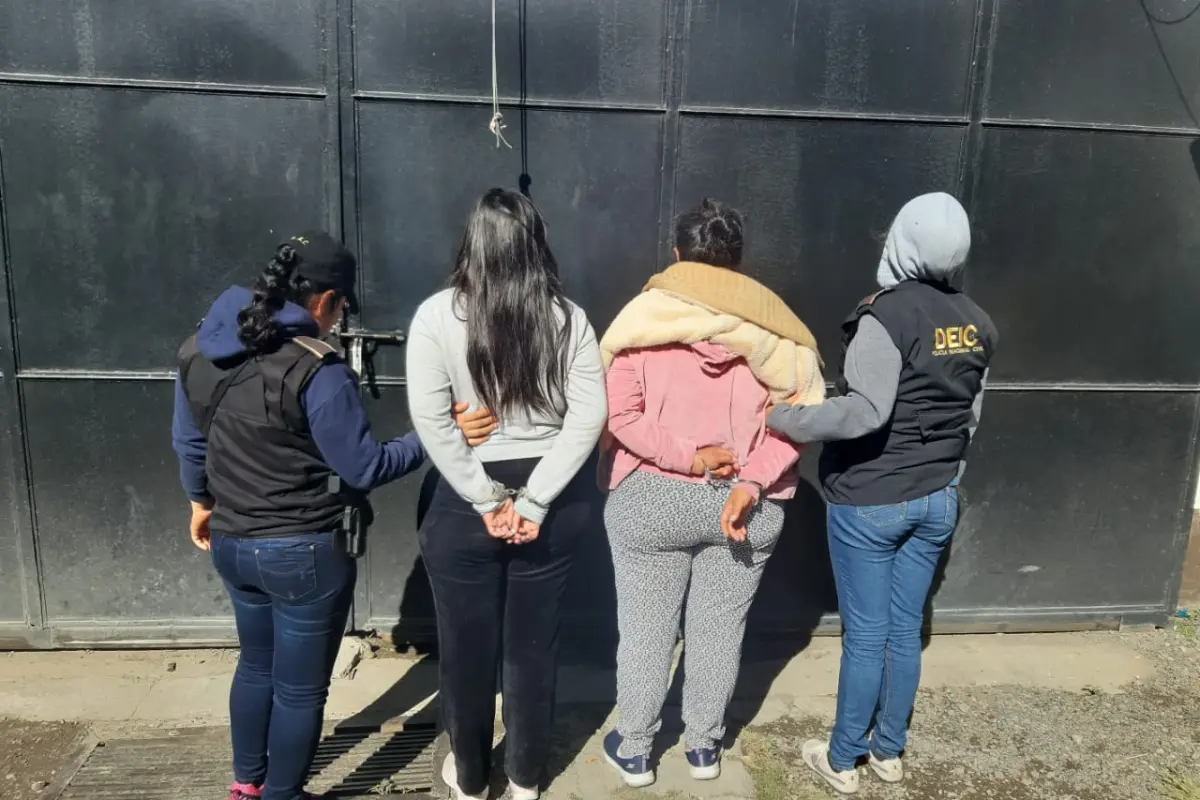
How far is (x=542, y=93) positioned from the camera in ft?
11.5

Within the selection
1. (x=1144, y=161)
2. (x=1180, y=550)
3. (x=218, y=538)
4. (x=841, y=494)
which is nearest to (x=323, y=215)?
(x=218, y=538)

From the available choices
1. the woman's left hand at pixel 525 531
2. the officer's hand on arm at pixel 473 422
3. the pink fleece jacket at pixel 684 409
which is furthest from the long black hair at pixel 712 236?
the woman's left hand at pixel 525 531

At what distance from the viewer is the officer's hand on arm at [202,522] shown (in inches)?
106

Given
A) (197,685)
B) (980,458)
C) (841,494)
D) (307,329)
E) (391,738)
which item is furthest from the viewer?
(980,458)

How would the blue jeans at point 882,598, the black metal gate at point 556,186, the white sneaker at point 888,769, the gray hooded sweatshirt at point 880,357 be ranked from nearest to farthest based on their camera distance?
the gray hooded sweatshirt at point 880,357 < the blue jeans at point 882,598 < the white sneaker at point 888,769 < the black metal gate at point 556,186

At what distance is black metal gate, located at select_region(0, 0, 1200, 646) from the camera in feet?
11.2

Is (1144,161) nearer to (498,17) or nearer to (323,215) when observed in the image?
(498,17)

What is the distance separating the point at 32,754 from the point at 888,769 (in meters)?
3.04

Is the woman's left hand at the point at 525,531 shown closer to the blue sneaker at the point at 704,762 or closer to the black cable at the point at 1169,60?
the blue sneaker at the point at 704,762

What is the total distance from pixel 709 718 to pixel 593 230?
1920 millimetres

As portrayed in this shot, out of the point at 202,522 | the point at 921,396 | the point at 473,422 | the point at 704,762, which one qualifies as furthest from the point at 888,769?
the point at 202,522

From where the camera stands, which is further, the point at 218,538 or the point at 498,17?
the point at 498,17

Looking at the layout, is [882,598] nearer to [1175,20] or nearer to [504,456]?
[504,456]

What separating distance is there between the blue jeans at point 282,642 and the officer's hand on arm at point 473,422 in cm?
49
